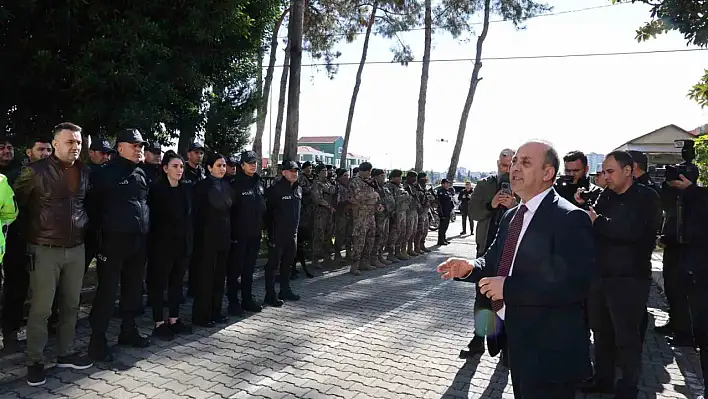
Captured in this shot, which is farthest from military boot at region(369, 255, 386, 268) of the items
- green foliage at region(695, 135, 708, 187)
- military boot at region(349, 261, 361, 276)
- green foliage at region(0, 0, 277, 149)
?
green foliage at region(695, 135, 708, 187)

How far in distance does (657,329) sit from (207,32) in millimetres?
7462

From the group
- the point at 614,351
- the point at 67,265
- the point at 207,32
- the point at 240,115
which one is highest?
the point at 207,32

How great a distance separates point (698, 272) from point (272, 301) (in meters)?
4.96

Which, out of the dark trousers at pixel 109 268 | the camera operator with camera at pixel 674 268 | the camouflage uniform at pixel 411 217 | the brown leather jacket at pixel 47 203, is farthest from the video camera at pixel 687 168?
the camouflage uniform at pixel 411 217

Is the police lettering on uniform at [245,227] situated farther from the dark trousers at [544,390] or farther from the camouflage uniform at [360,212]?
the dark trousers at [544,390]

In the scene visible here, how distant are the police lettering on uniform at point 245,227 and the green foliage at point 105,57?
2.03 meters

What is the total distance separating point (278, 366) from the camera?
15.6ft

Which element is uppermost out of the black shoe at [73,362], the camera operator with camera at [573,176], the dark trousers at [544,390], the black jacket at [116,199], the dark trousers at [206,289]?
the camera operator with camera at [573,176]

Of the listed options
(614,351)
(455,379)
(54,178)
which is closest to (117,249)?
(54,178)

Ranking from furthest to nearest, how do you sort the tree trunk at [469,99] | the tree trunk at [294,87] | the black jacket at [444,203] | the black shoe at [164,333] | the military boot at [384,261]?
the tree trunk at [469,99] < the black jacket at [444,203] < the tree trunk at [294,87] < the military boot at [384,261] < the black shoe at [164,333]

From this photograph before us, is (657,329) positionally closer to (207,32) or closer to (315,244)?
(315,244)

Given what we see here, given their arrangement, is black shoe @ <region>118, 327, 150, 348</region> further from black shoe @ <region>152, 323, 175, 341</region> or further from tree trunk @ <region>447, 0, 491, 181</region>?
tree trunk @ <region>447, 0, 491, 181</region>

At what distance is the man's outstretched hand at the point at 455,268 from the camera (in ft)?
9.37

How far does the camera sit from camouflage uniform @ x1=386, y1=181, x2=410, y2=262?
11.1 m
